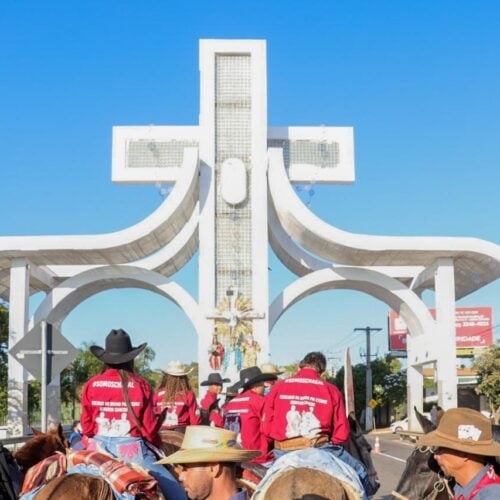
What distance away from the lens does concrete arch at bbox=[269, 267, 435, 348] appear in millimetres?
31172

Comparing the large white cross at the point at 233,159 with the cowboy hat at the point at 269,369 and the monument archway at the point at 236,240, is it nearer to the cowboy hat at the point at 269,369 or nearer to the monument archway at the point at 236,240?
the monument archway at the point at 236,240

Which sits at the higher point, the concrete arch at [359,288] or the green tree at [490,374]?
the concrete arch at [359,288]

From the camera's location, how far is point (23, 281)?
30375 millimetres

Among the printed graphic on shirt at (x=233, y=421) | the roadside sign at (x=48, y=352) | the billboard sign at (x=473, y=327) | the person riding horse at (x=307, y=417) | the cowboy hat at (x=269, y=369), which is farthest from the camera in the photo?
the billboard sign at (x=473, y=327)

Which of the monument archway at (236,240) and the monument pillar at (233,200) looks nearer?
the monument pillar at (233,200)

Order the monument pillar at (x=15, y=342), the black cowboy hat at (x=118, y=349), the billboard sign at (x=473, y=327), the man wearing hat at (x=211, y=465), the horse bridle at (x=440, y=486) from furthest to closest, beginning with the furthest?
the billboard sign at (x=473, y=327) < the monument pillar at (x=15, y=342) < the black cowboy hat at (x=118, y=349) < the horse bridle at (x=440, y=486) < the man wearing hat at (x=211, y=465)

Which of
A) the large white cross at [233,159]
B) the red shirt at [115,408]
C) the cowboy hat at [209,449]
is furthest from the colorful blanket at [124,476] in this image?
the large white cross at [233,159]

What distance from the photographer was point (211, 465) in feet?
14.5

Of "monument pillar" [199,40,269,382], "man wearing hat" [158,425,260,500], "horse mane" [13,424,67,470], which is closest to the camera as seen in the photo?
"man wearing hat" [158,425,260,500]

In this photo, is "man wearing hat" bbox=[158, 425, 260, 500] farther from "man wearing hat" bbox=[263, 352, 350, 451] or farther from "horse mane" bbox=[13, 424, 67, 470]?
"man wearing hat" bbox=[263, 352, 350, 451]

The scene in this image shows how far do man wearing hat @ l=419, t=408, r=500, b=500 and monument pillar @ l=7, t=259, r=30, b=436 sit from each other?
25.5m

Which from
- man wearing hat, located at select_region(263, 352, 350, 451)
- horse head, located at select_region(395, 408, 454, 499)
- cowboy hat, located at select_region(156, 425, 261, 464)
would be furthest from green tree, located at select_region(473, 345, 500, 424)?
cowboy hat, located at select_region(156, 425, 261, 464)

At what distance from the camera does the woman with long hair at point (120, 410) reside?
6.38 metres

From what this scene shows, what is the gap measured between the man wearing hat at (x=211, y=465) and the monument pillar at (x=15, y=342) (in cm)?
2512
